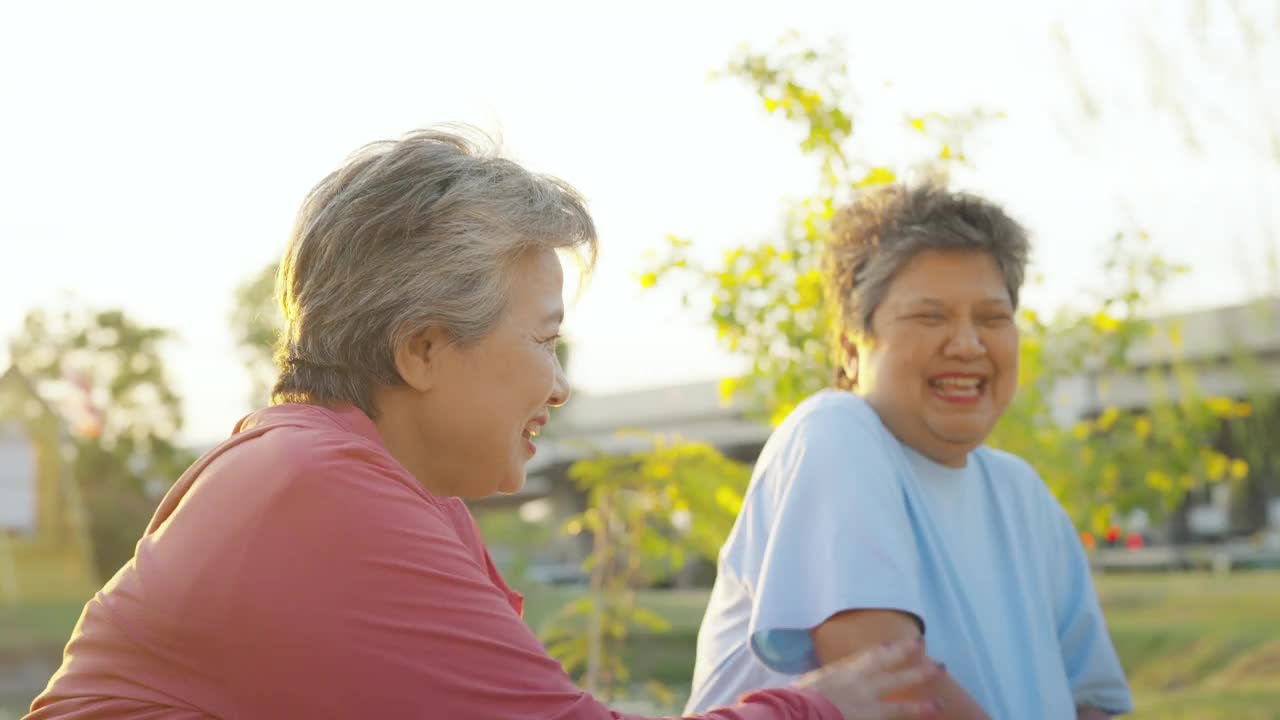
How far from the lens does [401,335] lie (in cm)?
213

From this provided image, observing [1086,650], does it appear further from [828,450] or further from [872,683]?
[872,683]

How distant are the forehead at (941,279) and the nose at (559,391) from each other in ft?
3.50

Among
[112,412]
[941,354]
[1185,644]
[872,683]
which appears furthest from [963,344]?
[112,412]

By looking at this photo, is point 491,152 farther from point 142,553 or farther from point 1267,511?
point 1267,511

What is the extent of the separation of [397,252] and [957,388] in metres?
1.46

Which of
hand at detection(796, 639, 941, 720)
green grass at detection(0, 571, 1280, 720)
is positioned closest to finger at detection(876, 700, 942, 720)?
hand at detection(796, 639, 941, 720)

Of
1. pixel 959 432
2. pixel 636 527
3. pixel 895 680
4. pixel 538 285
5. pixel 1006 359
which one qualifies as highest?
pixel 538 285

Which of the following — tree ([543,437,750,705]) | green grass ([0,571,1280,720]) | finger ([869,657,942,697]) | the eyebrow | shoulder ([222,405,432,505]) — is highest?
the eyebrow

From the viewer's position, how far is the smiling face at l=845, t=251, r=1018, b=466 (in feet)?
10.1

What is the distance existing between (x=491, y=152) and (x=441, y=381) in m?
0.40

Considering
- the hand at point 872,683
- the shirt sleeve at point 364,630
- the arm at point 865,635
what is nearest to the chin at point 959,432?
the arm at point 865,635

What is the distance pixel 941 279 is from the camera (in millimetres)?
3123

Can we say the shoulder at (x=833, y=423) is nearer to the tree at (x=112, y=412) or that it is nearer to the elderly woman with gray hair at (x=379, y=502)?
the elderly woman with gray hair at (x=379, y=502)

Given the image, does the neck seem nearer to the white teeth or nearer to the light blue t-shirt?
the light blue t-shirt
